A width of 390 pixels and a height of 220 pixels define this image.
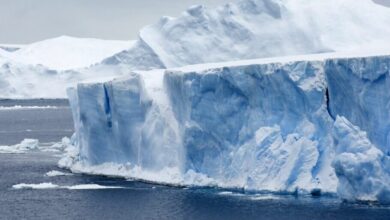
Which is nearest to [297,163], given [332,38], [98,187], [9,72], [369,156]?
[369,156]

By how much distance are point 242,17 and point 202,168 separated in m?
31.6

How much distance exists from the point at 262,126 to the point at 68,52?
337 feet

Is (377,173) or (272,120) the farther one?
(272,120)

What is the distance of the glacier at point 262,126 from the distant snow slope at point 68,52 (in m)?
86.4

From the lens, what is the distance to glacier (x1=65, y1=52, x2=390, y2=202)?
24.7m

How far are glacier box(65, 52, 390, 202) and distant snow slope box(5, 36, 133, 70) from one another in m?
86.4

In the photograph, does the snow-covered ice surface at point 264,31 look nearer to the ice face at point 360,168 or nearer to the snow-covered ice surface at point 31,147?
the snow-covered ice surface at point 31,147

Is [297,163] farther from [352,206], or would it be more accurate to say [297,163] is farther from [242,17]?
[242,17]

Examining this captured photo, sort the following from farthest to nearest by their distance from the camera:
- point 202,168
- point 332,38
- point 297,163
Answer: point 332,38 → point 202,168 → point 297,163

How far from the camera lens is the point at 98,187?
29500 mm

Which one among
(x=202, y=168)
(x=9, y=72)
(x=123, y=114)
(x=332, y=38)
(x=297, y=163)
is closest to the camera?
(x=297, y=163)

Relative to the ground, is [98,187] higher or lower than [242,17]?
lower

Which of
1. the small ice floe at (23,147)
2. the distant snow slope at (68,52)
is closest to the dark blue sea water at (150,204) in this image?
the small ice floe at (23,147)

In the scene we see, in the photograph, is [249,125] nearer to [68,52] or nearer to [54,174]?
[54,174]
